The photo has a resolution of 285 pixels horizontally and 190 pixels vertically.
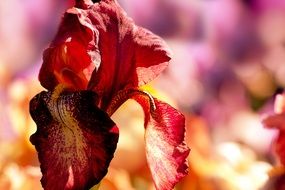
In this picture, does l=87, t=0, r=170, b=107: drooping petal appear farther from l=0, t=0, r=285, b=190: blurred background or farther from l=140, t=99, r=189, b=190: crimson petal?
l=0, t=0, r=285, b=190: blurred background

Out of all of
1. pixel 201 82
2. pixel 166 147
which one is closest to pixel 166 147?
pixel 166 147

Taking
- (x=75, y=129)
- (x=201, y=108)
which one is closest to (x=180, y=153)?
(x=75, y=129)

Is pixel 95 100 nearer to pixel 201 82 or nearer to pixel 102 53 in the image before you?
pixel 102 53

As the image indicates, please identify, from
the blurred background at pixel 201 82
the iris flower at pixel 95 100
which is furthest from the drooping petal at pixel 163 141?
the blurred background at pixel 201 82

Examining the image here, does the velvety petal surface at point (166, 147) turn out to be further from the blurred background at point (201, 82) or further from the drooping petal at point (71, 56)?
the blurred background at point (201, 82)

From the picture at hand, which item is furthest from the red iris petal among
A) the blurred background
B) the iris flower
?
the blurred background

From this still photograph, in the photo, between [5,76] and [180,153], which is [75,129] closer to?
[180,153]
